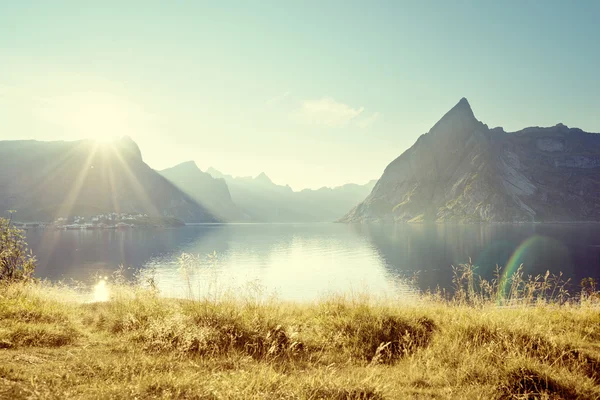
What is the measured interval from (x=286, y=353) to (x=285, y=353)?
4 centimetres

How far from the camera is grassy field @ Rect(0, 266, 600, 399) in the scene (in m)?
5.14

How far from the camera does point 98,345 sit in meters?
7.62

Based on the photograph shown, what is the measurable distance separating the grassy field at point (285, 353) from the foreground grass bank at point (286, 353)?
3 centimetres

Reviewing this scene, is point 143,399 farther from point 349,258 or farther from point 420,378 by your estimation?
point 349,258

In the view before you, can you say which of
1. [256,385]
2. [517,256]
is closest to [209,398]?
[256,385]

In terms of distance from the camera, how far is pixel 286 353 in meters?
7.53

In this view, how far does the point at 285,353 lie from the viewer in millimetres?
7559

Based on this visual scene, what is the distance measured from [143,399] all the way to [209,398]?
2.91 ft

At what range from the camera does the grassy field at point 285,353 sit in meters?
5.14

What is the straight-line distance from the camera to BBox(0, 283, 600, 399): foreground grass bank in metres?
5.14

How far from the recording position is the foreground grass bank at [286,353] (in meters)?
5.14

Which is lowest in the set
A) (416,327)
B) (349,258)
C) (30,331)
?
(349,258)

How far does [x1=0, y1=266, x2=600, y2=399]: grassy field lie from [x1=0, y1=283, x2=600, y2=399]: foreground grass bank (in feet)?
0.09

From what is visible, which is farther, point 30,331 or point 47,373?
point 30,331
